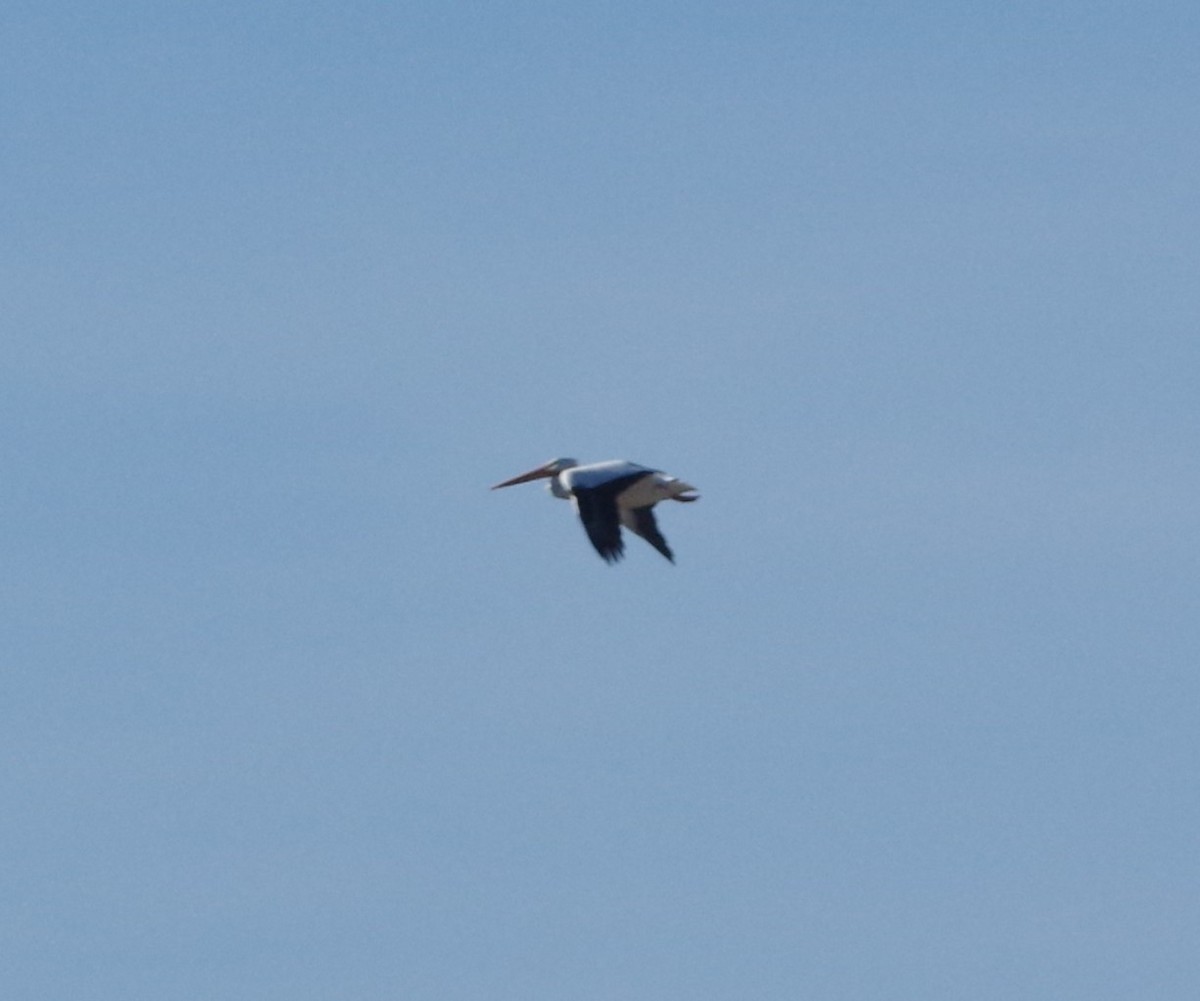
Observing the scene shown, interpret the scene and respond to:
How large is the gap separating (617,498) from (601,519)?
954mm

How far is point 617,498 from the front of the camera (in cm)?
7394

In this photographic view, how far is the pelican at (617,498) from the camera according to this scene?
72.8 m

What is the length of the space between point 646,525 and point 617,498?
221cm

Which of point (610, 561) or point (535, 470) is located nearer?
point (610, 561)

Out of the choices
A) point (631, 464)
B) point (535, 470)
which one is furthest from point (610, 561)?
point (535, 470)

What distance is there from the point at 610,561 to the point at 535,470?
8.56m

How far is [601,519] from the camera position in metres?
73.1

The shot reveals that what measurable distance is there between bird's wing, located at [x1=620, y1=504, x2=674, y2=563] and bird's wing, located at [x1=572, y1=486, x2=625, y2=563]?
6.44 ft

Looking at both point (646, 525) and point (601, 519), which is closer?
point (601, 519)

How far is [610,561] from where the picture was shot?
236ft

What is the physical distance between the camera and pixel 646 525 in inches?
2995

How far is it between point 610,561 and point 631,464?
11.1ft

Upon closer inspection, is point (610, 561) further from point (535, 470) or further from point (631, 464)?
point (535, 470)

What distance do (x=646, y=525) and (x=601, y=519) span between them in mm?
3076
